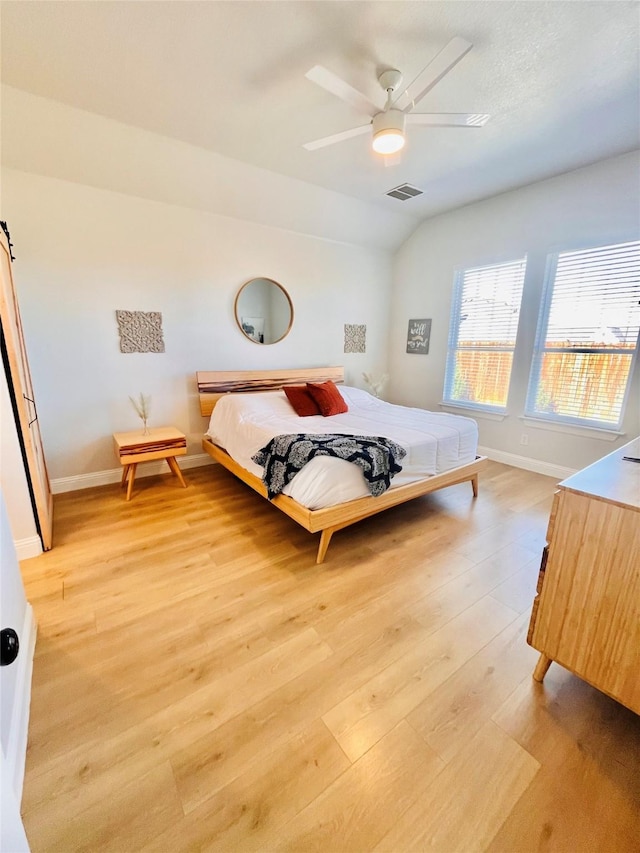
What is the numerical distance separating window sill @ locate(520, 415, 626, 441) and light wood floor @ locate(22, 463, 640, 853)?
162cm

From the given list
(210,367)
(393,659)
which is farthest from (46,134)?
(393,659)

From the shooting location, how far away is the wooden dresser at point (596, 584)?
3.51ft

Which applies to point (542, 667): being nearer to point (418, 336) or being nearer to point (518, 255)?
point (518, 255)

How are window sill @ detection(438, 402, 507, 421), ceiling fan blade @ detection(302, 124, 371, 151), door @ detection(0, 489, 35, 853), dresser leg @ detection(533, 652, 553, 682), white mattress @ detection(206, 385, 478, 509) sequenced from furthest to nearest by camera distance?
window sill @ detection(438, 402, 507, 421), white mattress @ detection(206, 385, 478, 509), ceiling fan blade @ detection(302, 124, 371, 151), dresser leg @ detection(533, 652, 553, 682), door @ detection(0, 489, 35, 853)

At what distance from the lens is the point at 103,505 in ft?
8.96

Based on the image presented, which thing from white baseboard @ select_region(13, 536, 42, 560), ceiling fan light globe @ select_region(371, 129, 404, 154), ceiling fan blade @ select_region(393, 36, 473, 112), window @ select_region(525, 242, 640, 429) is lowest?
white baseboard @ select_region(13, 536, 42, 560)

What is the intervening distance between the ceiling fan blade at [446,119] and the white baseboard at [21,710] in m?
3.02

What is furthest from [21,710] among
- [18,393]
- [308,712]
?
[18,393]

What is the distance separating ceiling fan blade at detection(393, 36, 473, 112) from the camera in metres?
1.43

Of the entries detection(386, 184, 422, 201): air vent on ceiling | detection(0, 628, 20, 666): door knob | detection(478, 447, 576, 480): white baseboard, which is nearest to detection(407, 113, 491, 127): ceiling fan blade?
detection(386, 184, 422, 201): air vent on ceiling

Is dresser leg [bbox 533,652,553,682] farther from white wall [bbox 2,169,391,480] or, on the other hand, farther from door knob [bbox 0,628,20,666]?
white wall [bbox 2,169,391,480]

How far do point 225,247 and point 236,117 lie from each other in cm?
121

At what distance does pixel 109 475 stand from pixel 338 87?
3.30 metres

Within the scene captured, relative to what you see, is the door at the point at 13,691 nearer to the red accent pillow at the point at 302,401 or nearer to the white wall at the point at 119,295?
the white wall at the point at 119,295
